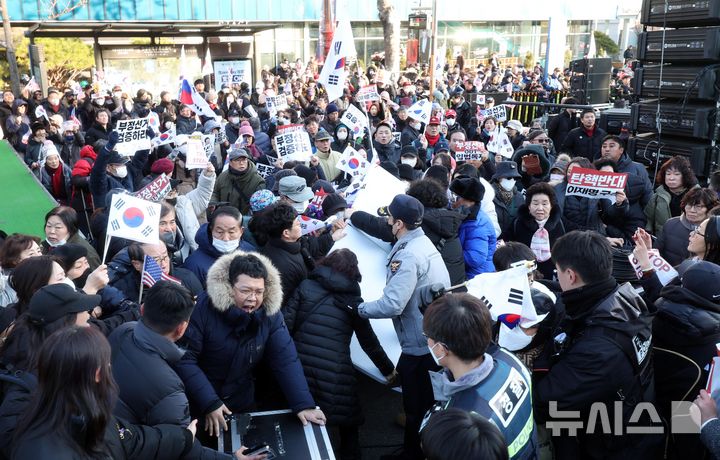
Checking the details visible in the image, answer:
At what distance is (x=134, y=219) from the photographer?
4.59 meters

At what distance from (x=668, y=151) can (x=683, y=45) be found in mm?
1344

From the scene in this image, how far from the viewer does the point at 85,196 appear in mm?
7266

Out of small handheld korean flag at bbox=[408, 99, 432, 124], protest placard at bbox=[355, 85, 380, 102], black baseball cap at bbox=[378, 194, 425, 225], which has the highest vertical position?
protest placard at bbox=[355, 85, 380, 102]

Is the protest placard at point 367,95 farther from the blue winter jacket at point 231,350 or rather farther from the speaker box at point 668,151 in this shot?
the blue winter jacket at point 231,350

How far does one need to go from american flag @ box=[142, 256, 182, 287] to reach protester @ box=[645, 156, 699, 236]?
4.80 m

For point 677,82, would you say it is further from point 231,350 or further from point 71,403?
point 71,403

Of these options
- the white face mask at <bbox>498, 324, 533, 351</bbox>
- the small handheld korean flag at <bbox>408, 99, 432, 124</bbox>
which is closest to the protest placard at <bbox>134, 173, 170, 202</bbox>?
the white face mask at <bbox>498, 324, 533, 351</bbox>

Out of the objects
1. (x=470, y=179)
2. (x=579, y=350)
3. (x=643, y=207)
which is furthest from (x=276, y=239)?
(x=643, y=207)

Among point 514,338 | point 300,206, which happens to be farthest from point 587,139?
point 514,338

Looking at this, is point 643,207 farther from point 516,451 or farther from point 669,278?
point 516,451

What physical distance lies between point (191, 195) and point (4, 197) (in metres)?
2.87

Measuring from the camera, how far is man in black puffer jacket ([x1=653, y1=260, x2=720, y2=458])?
131 inches

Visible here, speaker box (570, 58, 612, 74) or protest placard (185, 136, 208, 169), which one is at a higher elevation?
speaker box (570, 58, 612, 74)

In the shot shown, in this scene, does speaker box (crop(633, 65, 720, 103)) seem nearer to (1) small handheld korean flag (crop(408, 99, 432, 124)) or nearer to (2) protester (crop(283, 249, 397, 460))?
(1) small handheld korean flag (crop(408, 99, 432, 124))
